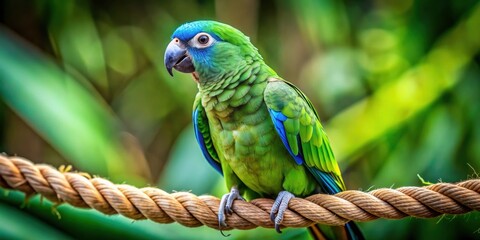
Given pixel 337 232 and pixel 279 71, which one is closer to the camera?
pixel 337 232

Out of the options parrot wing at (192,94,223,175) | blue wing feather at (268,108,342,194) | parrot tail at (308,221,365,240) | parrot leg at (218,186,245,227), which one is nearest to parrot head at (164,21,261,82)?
parrot wing at (192,94,223,175)

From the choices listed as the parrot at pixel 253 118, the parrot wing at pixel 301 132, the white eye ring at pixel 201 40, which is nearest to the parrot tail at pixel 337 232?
the parrot at pixel 253 118

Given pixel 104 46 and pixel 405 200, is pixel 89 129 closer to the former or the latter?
pixel 104 46

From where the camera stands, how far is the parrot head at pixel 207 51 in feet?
6.87

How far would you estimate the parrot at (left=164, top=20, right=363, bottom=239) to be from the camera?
203 centimetres

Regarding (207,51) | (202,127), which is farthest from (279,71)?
(207,51)

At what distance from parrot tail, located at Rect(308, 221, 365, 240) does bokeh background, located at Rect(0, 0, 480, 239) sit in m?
0.56

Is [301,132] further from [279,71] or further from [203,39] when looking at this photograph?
[279,71]

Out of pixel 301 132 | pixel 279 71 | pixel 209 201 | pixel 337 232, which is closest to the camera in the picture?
pixel 209 201

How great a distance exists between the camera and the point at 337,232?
2182mm

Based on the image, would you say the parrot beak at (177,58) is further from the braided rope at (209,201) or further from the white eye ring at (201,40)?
the braided rope at (209,201)

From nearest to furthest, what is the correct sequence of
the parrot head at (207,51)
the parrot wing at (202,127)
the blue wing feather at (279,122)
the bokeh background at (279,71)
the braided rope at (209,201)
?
the braided rope at (209,201)
the blue wing feather at (279,122)
the parrot head at (207,51)
the parrot wing at (202,127)
the bokeh background at (279,71)

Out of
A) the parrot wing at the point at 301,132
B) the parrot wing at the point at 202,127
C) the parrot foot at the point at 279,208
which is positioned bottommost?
the parrot foot at the point at 279,208

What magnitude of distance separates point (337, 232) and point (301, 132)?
16.6 inches
